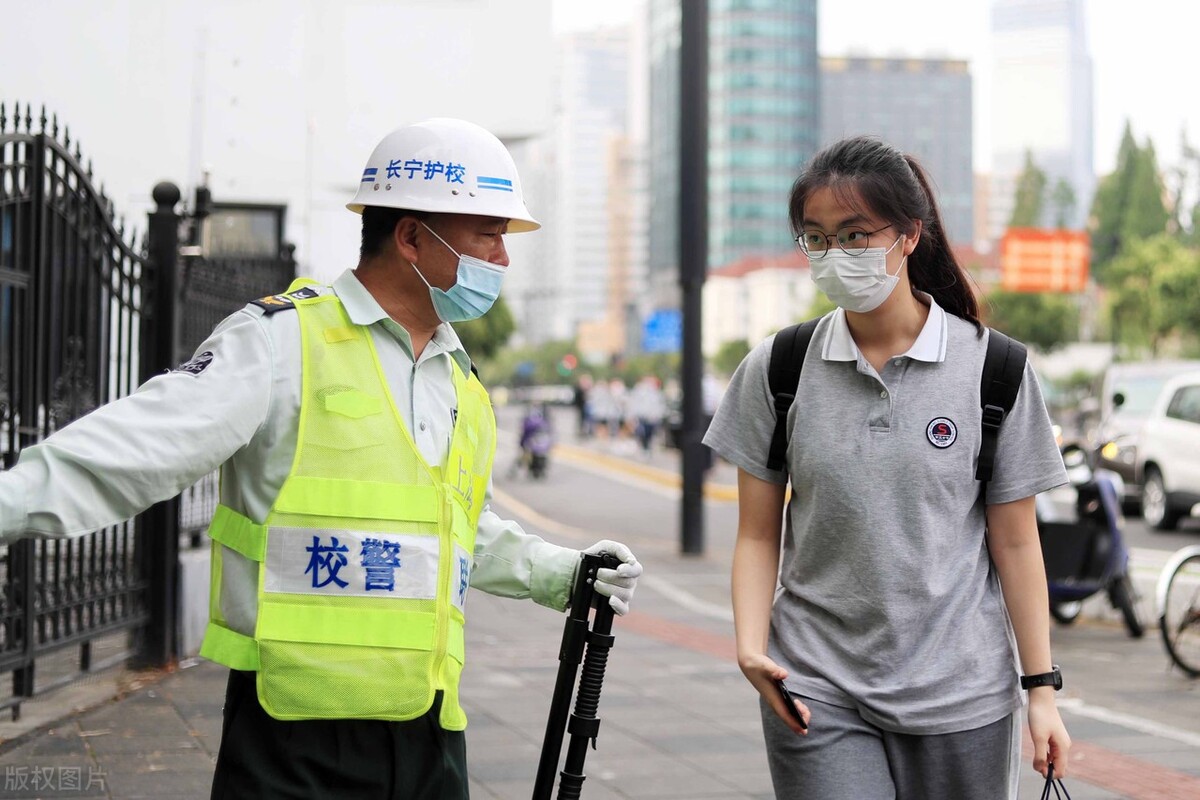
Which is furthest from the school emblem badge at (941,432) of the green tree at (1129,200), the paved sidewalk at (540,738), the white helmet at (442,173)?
→ the green tree at (1129,200)

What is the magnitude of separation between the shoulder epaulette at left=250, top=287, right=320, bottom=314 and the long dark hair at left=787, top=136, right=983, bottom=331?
0.95 meters

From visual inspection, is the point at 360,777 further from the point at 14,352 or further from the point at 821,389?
the point at 14,352

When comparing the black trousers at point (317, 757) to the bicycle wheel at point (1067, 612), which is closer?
the black trousers at point (317, 757)

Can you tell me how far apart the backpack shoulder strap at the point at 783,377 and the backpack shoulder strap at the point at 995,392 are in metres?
0.36

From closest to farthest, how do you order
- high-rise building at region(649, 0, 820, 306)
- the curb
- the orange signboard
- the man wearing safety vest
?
the man wearing safety vest < the curb < the orange signboard < high-rise building at region(649, 0, 820, 306)

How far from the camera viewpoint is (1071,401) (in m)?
84.6

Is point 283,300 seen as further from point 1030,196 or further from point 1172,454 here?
point 1030,196

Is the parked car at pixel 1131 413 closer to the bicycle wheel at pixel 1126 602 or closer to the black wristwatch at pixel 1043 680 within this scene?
the bicycle wheel at pixel 1126 602

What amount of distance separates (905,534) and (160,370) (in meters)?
5.63

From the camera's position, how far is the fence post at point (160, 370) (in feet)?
25.3

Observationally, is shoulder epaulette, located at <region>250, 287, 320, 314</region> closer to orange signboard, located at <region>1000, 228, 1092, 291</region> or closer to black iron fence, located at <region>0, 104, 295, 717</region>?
black iron fence, located at <region>0, 104, 295, 717</region>

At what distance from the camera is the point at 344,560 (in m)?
2.64

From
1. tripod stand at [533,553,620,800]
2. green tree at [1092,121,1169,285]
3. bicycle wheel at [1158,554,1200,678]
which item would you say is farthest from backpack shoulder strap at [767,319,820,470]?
green tree at [1092,121,1169,285]

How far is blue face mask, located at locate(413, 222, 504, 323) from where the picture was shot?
291cm
